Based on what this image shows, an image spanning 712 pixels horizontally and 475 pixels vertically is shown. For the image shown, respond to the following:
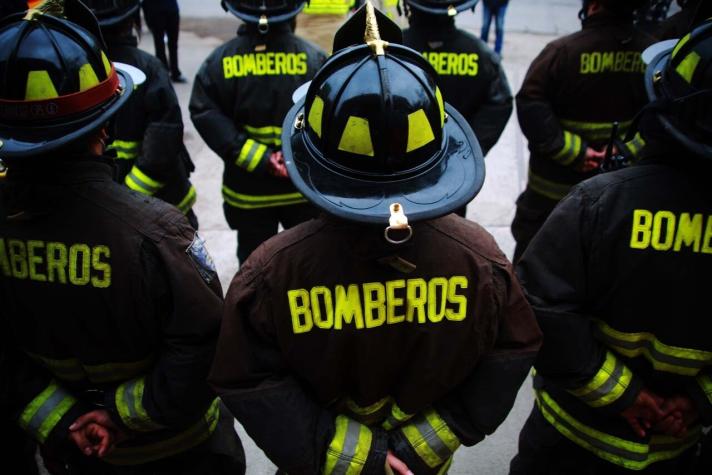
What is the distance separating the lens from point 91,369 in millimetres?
1868

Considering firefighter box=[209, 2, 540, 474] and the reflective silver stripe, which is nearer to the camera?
firefighter box=[209, 2, 540, 474]

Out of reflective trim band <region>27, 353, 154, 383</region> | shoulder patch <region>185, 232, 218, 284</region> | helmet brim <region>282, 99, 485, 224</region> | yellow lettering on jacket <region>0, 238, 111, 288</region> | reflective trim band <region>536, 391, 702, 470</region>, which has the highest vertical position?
helmet brim <region>282, 99, 485, 224</region>

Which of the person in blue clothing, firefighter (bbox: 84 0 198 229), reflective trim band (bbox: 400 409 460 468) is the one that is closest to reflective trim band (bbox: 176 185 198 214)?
firefighter (bbox: 84 0 198 229)

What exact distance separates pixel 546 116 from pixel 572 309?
179cm

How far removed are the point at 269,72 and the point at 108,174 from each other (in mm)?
1733

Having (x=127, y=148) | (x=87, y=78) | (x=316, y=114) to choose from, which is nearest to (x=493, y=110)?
(x=127, y=148)

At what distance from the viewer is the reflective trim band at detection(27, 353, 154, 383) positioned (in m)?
1.87

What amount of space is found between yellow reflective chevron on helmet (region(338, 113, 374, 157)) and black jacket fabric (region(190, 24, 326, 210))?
207cm

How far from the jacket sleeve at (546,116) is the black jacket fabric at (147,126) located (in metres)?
2.06

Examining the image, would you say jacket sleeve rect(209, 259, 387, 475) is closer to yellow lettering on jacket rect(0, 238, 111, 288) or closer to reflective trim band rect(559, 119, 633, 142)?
yellow lettering on jacket rect(0, 238, 111, 288)

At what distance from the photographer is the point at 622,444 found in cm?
199

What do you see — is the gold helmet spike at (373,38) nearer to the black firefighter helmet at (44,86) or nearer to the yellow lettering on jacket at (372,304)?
the yellow lettering on jacket at (372,304)

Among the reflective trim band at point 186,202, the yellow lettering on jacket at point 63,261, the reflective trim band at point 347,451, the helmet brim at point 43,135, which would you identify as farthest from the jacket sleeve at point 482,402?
the reflective trim band at point 186,202

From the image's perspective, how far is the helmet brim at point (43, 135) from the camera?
1604 mm
